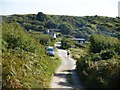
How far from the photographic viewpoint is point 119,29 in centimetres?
11569

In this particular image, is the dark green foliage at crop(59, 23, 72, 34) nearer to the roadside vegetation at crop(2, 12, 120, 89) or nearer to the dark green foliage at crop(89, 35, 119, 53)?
the roadside vegetation at crop(2, 12, 120, 89)

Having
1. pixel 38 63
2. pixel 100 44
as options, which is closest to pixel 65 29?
pixel 100 44

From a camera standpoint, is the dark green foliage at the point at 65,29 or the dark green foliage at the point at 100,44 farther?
the dark green foliage at the point at 65,29

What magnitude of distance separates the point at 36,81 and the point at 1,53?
262cm

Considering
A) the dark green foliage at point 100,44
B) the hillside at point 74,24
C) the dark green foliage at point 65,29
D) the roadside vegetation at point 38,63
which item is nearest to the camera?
the roadside vegetation at point 38,63

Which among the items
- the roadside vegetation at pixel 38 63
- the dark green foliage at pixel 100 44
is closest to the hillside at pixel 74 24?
the dark green foliage at pixel 100 44

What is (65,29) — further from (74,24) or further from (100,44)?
(100,44)

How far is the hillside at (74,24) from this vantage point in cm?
11619

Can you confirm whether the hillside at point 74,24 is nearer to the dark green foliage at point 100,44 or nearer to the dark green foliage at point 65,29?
the dark green foliage at point 65,29

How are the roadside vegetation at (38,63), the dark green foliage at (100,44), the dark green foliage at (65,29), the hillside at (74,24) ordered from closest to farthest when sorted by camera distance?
the roadside vegetation at (38,63) → the dark green foliage at (100,44) → the hillside at (74,24) → the dark green foliage at (65,29)

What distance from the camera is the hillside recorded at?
116188mm

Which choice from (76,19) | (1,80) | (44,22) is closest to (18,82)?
(1,80)

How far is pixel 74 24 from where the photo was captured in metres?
142

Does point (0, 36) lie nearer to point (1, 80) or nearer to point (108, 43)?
point (1, 80)
